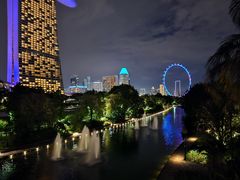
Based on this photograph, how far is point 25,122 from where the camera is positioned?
29281 mm

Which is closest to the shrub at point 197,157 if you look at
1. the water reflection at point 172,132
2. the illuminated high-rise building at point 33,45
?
the water reflection at point 172,132

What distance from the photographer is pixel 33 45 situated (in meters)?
137

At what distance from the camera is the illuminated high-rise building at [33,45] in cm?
11806

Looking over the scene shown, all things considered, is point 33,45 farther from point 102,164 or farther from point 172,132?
point 102,164

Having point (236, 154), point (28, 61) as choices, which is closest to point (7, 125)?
point (236, 154)

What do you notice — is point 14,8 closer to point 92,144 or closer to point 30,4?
point 30,4

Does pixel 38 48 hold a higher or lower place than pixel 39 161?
higher

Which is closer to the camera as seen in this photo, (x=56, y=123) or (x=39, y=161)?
(x=39, y=161)

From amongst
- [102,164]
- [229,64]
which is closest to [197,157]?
[102,164]

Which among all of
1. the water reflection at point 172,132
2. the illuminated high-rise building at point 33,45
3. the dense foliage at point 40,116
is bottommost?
the water reflection at point 172,132

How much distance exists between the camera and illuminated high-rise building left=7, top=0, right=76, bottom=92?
11806 cm

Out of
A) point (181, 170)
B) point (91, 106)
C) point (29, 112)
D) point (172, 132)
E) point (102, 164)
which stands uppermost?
point (91, 106)

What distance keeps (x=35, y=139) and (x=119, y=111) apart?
2521 centimetres

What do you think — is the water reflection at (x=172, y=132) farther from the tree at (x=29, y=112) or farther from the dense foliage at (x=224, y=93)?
the tree at (x=29, y=112)
